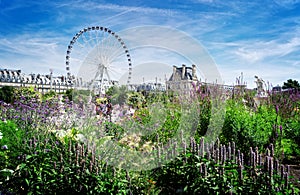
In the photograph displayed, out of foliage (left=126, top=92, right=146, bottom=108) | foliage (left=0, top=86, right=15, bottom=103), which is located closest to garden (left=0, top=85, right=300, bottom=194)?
foliage (left=126, top=92, right=146, bottom=108)

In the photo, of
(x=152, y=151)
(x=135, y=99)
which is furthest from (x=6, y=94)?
(x=152, y=151)

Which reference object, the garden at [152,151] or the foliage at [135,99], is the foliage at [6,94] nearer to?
the foliage at [135,99]

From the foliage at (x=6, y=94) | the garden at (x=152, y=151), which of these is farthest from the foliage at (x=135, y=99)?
the foliage at (x=6, y=94)

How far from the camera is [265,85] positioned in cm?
759

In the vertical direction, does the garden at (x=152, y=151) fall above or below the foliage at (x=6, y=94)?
below

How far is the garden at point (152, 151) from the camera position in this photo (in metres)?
2.98

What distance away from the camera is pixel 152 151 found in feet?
13.5

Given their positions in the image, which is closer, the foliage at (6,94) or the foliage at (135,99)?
the foliage at (135,99)

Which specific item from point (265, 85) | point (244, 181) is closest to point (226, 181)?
point (244, 181)

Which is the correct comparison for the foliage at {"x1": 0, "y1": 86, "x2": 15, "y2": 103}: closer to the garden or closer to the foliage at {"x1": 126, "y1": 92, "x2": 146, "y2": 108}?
the foliage at {"x1": 126, "y1": 92, "x2": 146, "y2": 108}

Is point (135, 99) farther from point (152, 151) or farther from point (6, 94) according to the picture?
point (6, 94)

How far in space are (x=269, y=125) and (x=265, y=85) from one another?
239cm

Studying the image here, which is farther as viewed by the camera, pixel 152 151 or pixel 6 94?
pixel 6 94

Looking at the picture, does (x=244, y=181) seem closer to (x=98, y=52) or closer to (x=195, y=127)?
(x=195, y=127)
